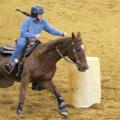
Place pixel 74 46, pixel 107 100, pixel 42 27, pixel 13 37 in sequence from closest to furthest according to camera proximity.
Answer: pixel 74 46 < pixel 42 27 < pixel 107 100 < pixel 13 37

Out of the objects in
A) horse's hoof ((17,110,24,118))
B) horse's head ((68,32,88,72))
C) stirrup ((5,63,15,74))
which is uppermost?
horse's head ((68,32,88,72))

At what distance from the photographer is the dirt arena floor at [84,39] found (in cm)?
1271

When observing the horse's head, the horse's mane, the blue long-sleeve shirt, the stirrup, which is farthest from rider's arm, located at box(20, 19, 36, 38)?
the horse's head

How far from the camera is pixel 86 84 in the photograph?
12875mm

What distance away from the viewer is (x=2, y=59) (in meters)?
13.0

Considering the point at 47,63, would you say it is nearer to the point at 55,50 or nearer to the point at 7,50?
the point at 55,50

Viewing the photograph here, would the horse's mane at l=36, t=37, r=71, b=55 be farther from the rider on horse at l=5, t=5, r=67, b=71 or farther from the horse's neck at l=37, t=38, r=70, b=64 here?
the rider on horse at l=5, t=5, r=67, b=71

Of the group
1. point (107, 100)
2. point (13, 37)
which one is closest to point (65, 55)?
point (107, 100)

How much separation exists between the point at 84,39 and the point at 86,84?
23.4ft

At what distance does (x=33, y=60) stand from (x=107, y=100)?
91.6 inches

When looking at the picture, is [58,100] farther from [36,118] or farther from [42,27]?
[42,27]

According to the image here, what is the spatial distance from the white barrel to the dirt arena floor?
197mm

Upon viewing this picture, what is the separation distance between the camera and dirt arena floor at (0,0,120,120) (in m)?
12.7

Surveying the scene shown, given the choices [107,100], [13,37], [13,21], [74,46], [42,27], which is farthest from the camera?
[13,21]
